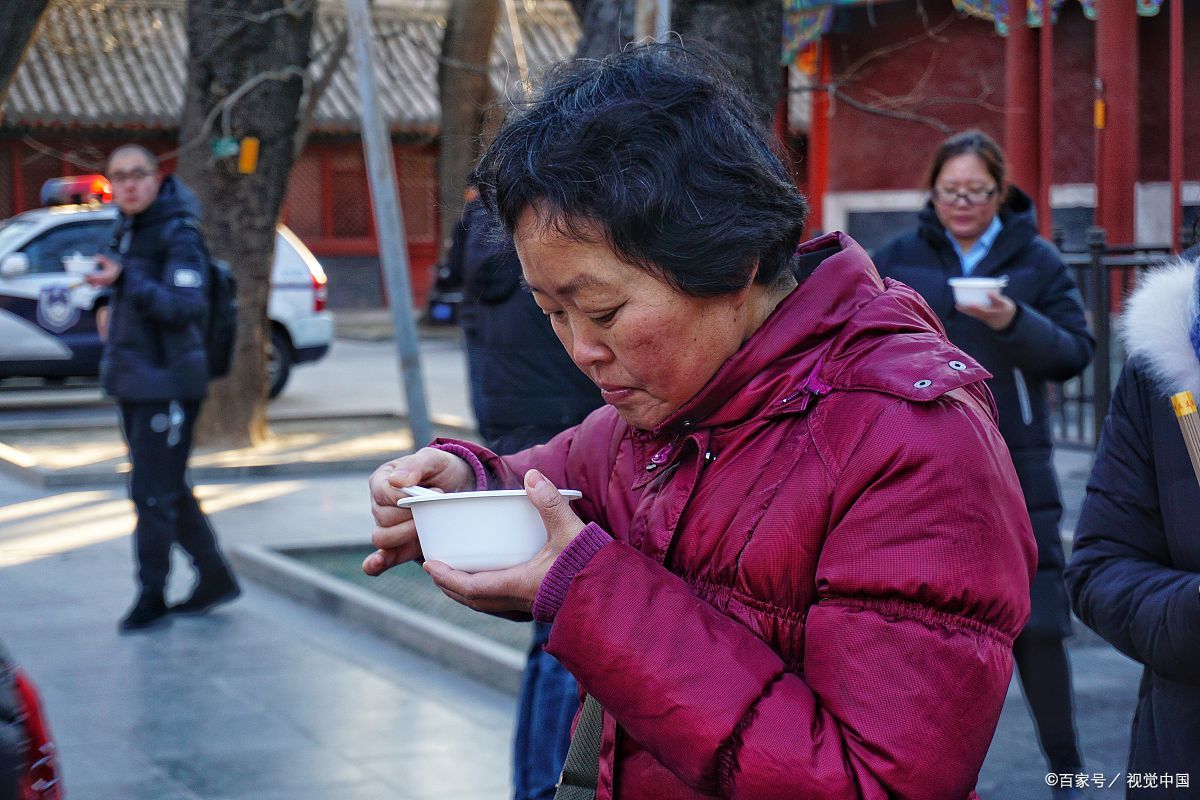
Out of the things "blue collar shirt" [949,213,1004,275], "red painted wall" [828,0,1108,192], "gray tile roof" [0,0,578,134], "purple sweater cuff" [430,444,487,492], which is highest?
"gray tile roof" [0,0,578,134]

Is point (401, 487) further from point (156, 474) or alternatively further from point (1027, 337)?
point (156, 474)

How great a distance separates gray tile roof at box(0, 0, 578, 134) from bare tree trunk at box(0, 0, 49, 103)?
18.3 metres

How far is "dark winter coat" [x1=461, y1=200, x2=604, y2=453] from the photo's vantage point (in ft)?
15.6

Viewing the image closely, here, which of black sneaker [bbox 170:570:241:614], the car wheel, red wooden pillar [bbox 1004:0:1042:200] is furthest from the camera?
the car wheel

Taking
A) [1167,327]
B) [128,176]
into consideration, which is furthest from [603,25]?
[1167,327]

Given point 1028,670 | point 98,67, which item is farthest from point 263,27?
point 98,67

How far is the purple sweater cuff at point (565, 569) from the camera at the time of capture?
1726 mm

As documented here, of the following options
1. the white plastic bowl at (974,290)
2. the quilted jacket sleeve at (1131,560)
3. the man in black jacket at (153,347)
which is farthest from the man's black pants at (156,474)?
the quilted jacket sleeve at (1131,560)

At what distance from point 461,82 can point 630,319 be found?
20.4 m

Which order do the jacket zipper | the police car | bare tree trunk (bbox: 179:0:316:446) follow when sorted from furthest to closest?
the police car
bare tree trunk (bbox: 179:0:316:446)
the jacket zipper

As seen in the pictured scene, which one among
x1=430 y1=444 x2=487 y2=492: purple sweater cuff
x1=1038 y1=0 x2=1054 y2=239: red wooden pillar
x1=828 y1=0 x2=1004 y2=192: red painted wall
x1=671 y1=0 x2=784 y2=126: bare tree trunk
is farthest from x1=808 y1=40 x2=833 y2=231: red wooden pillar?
x1=430 y1=444 x2=487 y2=492: purple sweater cuff

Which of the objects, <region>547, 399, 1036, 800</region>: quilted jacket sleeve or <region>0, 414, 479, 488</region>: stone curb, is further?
<region>0, 414, 479, 488</region>: stone curb

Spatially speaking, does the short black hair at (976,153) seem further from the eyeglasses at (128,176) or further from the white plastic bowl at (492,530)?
the eyeglasses at (128,176)

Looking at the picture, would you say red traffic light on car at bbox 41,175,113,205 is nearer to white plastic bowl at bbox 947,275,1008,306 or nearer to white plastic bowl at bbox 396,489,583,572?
white plastic bowl at bbox 947,275,1008,306
